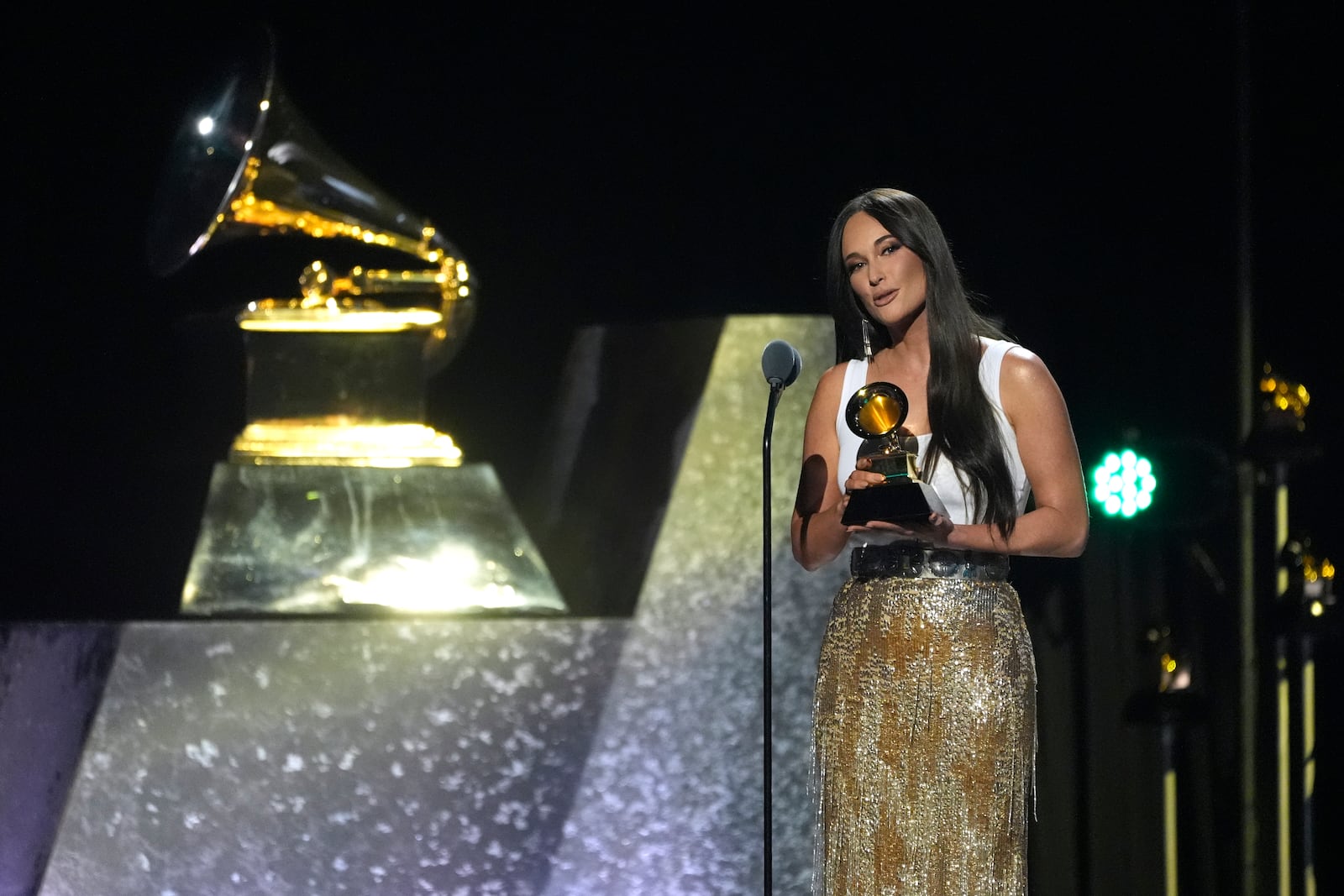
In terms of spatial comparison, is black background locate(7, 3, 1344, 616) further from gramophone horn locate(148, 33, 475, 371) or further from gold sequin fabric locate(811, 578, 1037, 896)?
gold sequin fabric locate(811, 578, 1037, 896)

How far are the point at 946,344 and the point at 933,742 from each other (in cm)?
46

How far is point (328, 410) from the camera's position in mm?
2852

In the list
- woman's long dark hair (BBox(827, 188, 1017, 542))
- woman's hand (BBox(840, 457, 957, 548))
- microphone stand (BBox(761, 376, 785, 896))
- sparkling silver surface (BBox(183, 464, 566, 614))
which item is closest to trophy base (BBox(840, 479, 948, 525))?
woman's hand (BBox(840, 457, 957, 548))

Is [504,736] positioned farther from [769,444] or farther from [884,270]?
[884,270]

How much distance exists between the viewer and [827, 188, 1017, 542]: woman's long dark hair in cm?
171

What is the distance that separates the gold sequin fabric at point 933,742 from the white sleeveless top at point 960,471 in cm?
9

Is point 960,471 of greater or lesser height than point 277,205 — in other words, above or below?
below

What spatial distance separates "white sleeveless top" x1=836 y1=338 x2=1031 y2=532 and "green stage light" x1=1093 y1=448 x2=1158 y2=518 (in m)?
1.54

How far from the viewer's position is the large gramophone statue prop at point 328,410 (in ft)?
8.40

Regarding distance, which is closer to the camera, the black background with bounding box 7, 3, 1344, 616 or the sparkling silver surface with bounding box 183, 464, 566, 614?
the sparkling silver surface with bounding box 183, 464, 566, 614

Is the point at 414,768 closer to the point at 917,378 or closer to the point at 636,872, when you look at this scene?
the point at 636,872

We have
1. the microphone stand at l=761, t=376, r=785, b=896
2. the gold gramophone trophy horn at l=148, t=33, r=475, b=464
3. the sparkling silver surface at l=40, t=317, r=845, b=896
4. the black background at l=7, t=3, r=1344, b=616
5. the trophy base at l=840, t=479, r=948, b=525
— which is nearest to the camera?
the trophy base at l=840, t=479, r=948, b=525

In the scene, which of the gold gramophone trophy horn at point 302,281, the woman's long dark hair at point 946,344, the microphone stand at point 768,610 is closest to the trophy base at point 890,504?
the woman's long dark hair at point 946,344

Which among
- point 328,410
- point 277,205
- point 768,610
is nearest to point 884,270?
point 768,610
